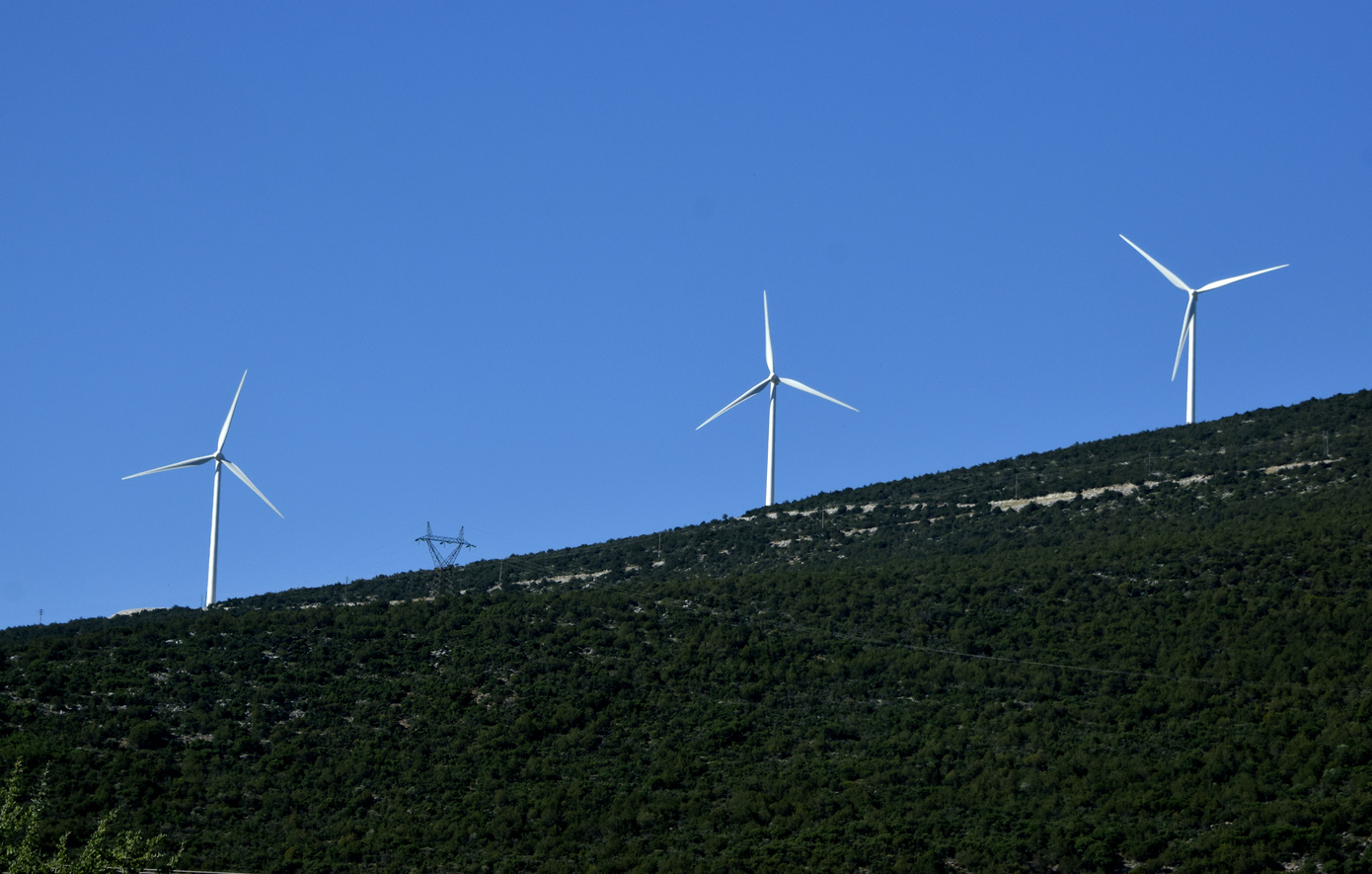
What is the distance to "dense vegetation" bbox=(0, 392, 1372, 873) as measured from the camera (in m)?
40.2

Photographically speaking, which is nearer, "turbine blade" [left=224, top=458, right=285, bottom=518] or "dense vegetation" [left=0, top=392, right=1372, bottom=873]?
"dense vegetation" [left=0, top=392, right=1372, bottom=873]

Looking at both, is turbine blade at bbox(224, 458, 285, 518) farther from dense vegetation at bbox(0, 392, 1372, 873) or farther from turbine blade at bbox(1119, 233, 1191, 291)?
turbine blade at bbox(1119, 233, 1191, 291)

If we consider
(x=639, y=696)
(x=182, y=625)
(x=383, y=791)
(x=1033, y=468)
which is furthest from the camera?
(x=1033, y=468)

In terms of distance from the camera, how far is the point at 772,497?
98.7 meters

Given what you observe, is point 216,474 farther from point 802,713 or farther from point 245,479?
point 802,713

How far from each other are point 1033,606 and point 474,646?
2536 centimetres

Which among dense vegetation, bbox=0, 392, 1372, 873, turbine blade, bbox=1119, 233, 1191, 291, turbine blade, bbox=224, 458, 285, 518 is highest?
turbine blade, bbox=1119, 233, 1191, 291

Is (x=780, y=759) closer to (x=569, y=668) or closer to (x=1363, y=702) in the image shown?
(x=569, y=668)

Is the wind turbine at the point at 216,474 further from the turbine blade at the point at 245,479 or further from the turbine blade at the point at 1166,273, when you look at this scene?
the turbine blade at the point at 1166,273

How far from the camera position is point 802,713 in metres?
52.8

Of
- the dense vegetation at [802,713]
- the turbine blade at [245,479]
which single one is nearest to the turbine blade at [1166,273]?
the dense vegetation at [802,713]

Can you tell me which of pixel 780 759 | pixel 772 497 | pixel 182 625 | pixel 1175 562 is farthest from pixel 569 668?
pixel 772 497

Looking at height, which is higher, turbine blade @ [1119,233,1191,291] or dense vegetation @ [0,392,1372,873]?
turbine blade @ [1119,233,1191,291]

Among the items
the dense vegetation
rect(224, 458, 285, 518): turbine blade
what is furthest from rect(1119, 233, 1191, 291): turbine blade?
rect(224, 458, 285, 518): turbine blade
